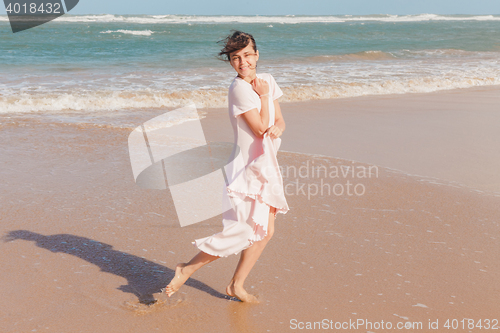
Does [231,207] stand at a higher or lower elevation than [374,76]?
higher

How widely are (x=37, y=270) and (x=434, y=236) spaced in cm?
283

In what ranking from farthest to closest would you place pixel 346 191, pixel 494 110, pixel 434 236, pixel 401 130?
pixel 494 110
pixel 401 130
pixel 346 191
pixel 434 236

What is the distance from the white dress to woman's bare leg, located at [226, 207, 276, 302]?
0.08 metres

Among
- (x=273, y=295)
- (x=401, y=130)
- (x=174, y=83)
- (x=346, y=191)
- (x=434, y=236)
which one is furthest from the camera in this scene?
(x=174, y=83)

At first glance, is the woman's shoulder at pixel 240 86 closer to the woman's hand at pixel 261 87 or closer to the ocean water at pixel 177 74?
the woman's hand at pixel 261 87

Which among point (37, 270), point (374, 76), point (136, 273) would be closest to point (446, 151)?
point (136, 273)

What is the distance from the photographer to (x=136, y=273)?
2979 millimetres

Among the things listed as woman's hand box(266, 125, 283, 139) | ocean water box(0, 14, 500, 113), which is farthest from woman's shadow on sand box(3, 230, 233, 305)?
ocean water box(0, 14, 500, 113)

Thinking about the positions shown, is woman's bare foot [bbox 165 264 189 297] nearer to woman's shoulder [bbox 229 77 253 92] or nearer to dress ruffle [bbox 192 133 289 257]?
dress ruffle [bbox 192 133 289 257]

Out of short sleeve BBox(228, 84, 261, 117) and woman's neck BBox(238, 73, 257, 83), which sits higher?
woman's neck BBox(238, 73, 257, 83)

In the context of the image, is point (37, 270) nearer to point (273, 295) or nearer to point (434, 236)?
point (273, 295)

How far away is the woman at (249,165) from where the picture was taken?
2.35 m

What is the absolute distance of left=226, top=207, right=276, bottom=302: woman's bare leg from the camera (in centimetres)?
253

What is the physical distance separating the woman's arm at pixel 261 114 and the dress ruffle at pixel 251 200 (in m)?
0.07
